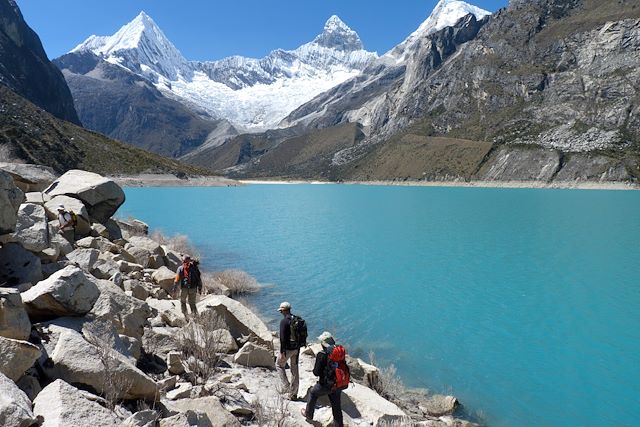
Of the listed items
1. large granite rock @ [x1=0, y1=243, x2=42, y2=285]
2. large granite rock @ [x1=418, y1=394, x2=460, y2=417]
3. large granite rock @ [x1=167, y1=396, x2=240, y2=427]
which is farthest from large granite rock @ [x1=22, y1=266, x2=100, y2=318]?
large granite rock @ [x1=418, y1=394, x2=460, y2=417]

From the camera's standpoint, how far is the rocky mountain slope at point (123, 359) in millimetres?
6160

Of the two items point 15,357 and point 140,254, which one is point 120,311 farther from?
point 140,254

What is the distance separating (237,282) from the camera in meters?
24.1

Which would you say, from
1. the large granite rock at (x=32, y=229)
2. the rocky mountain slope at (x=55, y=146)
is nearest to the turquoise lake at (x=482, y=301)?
the large granite rock at (x=32, y=229)

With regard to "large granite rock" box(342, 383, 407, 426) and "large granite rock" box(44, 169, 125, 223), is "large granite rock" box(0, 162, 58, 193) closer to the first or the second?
"large granite rock" box(44, 169, 125, 223)

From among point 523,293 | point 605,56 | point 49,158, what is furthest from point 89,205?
point 605,56

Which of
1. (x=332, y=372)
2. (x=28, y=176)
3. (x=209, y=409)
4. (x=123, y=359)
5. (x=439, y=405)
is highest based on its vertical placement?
(x=28, y=176)

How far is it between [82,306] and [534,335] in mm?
16678

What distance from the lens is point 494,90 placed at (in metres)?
200

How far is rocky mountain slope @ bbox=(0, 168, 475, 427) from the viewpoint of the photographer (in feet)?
20.2

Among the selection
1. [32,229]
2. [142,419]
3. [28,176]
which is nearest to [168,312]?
[32,229]

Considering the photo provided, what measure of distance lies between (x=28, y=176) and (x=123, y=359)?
15287 millimetres

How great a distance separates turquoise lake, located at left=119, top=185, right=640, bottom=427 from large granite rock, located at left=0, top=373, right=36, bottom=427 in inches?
422

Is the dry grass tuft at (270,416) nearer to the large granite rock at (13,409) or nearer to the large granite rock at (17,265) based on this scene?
the large granite rock at (13,409)
